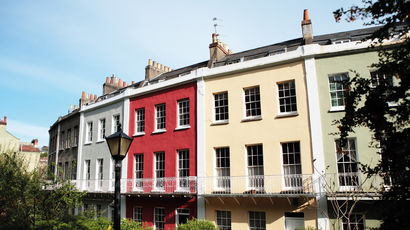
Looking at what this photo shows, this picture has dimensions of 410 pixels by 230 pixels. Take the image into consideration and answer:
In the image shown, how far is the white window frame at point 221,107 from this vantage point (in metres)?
17.4

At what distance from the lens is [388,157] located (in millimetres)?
5086

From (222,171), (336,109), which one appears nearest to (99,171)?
(222,171)

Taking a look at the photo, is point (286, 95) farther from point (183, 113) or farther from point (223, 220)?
point (223, 220)

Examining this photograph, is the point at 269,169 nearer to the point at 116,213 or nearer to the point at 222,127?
the point at 222,127

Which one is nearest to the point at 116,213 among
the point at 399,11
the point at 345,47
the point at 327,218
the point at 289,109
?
the point at 399,11

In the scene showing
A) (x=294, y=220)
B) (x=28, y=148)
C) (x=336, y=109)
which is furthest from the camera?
(x=28, y=148)

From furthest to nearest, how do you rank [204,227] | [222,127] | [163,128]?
[163,128]
[222,127]
[204,227]

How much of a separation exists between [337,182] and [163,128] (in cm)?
1095

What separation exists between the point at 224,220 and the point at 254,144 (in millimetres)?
4283

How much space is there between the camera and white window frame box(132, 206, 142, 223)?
1961cm

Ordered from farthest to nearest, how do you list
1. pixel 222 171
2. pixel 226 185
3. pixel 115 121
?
1. pixel 115 121
2. pixel 222 171
3. pixel 226 185

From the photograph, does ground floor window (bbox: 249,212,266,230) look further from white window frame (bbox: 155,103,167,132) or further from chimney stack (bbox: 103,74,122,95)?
chimney stack (bbox: 103,74,122,95)

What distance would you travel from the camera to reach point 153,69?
81.8ft

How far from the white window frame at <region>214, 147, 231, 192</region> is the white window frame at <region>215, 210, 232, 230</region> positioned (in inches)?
47.3
